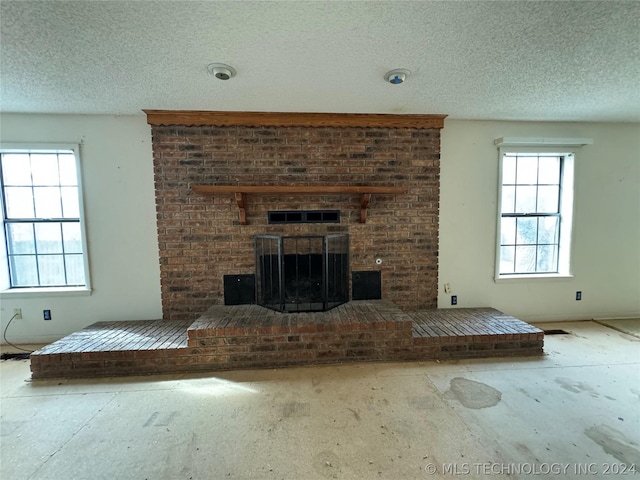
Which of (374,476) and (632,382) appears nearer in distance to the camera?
(374,476)

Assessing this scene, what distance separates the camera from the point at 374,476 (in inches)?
51.3

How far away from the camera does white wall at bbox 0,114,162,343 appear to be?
8.96ft

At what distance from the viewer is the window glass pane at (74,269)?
2902 millimetres

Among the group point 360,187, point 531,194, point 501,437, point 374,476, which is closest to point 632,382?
point 501,437

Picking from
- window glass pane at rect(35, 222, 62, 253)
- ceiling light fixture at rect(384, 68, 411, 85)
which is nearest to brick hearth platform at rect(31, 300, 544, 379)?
window glass pane at rect(35, 222, 62, 253)

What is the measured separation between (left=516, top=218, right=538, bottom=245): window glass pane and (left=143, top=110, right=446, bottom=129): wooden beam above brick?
175cm

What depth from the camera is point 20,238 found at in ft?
9.40

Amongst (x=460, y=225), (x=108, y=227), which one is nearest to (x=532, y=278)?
(x=460, y=225)

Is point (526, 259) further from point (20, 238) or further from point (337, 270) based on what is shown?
point (20, 238)

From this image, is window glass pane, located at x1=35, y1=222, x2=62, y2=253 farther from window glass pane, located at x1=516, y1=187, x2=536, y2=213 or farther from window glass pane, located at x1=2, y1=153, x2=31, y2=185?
window glass pane, located at x1=516, y1=187, x2=536, y2=213

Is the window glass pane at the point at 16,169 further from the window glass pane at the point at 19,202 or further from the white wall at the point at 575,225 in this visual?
the white wall at the point at 575,225

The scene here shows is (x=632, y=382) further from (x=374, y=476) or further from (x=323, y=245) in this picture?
(x=323, y=245)

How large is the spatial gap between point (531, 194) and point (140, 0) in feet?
13.9

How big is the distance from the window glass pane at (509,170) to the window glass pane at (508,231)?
0.49 m
